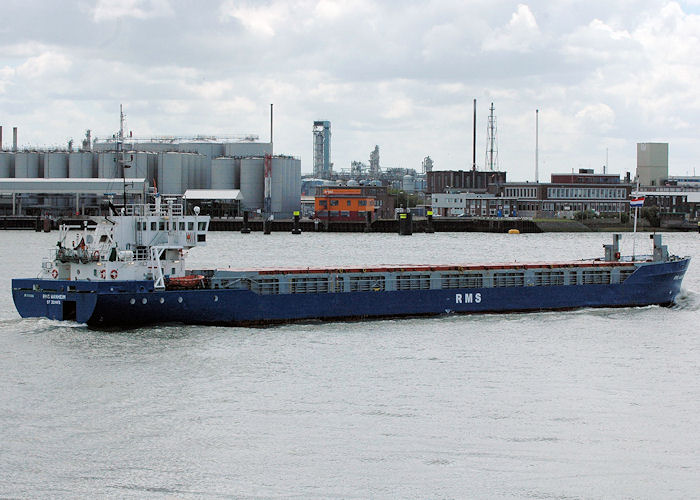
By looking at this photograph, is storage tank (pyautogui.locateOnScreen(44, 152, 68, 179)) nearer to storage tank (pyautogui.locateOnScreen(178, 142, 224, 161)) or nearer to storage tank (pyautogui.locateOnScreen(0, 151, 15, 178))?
storage tank (pyautogui.locateOnScreen(0, 151, 15, 178))

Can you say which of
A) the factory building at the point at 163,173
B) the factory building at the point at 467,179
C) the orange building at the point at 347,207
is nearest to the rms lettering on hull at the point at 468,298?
the orange building at the point at 347,207

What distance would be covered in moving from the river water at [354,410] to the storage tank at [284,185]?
96.2 metres

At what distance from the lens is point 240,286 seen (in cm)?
3900

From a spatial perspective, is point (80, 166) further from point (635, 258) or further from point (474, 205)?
point (635, 258)

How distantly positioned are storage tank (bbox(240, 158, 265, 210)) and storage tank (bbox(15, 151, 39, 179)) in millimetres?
31531

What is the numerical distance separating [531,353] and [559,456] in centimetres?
1201

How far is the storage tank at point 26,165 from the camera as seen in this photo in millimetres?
139250

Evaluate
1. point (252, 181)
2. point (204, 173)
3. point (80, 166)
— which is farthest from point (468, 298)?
point (80, 166)

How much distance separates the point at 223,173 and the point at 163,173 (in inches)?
373

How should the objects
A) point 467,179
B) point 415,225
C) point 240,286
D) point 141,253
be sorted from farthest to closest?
point 467,179
point 415,225
point 240,286
point 141,253

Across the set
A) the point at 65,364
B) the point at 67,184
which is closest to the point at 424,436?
the point at 65,364

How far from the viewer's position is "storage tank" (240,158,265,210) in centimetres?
13712

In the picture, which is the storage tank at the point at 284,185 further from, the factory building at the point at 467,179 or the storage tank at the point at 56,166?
the factory building at the point at 467,179

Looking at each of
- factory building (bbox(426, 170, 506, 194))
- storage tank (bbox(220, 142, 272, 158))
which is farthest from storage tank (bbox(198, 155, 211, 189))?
factory building (bbox(426, 170, 506, 194))
